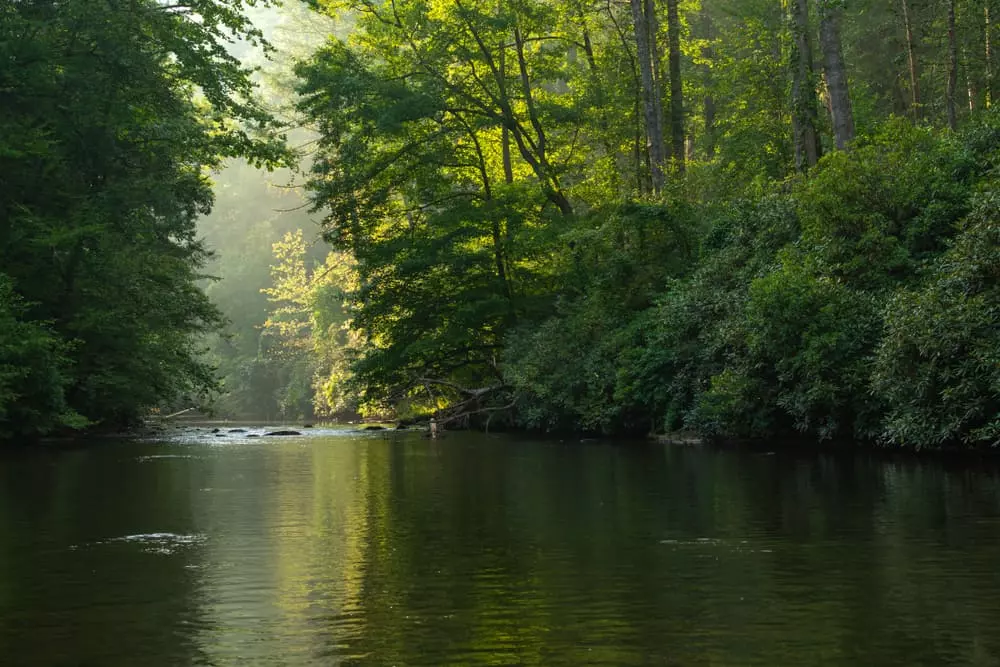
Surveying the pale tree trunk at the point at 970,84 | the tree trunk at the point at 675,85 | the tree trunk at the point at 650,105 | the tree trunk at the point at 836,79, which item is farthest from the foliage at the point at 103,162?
the pale tree trunk at the point at 970,84

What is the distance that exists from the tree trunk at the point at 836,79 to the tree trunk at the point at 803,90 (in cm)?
203

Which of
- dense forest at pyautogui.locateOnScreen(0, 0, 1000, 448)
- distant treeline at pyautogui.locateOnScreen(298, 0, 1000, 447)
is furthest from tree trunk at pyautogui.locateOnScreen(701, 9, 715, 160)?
distant treeline at pyautogui.locateOnScreen(298, 0, 1000, 447)

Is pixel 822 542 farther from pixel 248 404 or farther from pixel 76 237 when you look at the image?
pixel 248 404

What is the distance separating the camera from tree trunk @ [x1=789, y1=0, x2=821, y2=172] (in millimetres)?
28188

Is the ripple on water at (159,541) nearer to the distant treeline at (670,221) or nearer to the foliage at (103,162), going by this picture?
the distant treeline at (670,221)

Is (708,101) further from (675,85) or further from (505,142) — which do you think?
(675,85)

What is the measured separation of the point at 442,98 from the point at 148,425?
644 inches

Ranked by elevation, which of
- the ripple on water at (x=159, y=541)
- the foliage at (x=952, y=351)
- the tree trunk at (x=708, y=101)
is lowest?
the ripple on water at (x=159, y=541)

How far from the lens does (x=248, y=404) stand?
87500 mm

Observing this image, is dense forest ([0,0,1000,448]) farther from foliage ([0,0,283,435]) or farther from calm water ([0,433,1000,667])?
calm water ([0,433,1000,667])

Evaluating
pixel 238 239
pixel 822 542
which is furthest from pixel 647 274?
pixel 238 239

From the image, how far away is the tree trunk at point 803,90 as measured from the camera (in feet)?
92.5

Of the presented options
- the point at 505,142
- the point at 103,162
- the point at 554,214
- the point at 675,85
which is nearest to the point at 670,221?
the point at 554,214

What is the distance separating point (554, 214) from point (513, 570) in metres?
29.5
